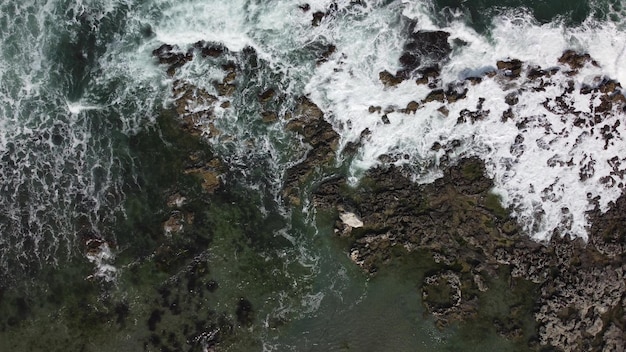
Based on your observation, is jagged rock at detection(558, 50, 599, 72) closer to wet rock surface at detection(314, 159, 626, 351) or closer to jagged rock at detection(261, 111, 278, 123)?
wet rock surface at detection(314, 159, 626, 351)

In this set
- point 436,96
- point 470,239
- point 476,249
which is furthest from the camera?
point 476,249

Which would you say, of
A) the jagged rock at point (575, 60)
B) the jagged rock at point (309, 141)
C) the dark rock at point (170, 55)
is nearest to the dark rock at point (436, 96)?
the jagged rock at point (309, 141)

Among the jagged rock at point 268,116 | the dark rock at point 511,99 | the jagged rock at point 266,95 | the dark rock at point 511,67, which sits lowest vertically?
the dark rock at point 511,99

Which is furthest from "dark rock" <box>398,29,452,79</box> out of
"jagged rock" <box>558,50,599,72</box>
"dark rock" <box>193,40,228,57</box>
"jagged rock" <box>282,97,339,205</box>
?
"dark rock" <box>193,40,228,57</box>

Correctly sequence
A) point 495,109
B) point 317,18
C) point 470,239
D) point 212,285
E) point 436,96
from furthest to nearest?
point 470,239, point 212,285, point 495,109, point 436,96, point 317,18

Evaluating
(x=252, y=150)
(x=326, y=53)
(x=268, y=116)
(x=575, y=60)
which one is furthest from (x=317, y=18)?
(x=575, y=60)

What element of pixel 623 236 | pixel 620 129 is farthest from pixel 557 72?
pixel 623 236

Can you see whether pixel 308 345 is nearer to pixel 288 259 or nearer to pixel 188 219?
pixel 288 259

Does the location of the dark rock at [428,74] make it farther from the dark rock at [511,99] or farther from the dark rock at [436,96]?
the dark rock at [511,99]

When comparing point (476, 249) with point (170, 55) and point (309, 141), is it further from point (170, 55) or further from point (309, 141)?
point (170, 55)
